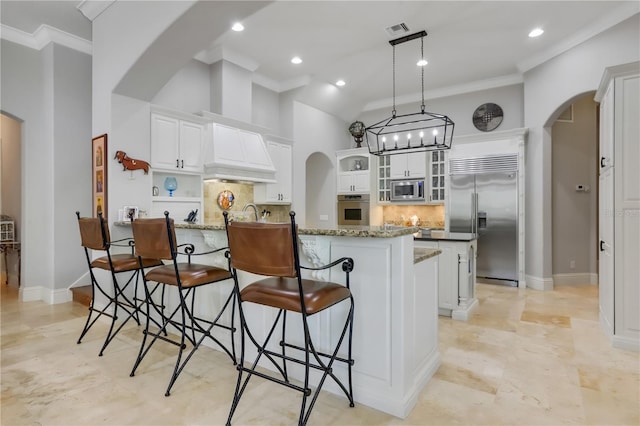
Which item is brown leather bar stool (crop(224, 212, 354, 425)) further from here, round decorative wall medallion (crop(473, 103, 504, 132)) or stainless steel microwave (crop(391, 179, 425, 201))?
round decorative wall medallion (crop(473, 103, 504, 132))

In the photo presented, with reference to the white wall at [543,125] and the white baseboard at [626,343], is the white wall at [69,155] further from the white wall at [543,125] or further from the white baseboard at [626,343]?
the white wall at [543,125]

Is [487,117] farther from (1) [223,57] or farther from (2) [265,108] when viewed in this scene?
(1) [223,57]

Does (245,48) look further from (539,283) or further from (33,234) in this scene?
(539,283)

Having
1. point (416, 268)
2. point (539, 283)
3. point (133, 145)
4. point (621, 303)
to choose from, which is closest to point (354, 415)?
point (416, 268)

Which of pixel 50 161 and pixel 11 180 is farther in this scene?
pixel 11 180

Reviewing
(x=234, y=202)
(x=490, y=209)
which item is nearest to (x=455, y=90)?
(x=490, y=209)

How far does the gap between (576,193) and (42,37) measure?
779cm

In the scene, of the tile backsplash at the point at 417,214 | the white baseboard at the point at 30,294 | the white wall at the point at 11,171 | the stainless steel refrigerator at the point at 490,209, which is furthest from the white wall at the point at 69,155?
the stainless steel refrigerator at the point at 490,209

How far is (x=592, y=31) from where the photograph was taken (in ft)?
13.7

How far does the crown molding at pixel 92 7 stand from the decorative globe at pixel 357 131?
15.4 ft

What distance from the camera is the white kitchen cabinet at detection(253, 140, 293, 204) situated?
570 centimetres

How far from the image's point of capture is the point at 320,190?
7305 millimetres

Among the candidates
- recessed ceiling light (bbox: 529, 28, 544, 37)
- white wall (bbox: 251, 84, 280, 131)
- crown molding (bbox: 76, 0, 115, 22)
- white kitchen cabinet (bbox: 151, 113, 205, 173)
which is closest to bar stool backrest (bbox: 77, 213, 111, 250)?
white kitchen cabinet (bbox: 151, 113, 205, 173)

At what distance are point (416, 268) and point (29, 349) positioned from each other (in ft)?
10.4
